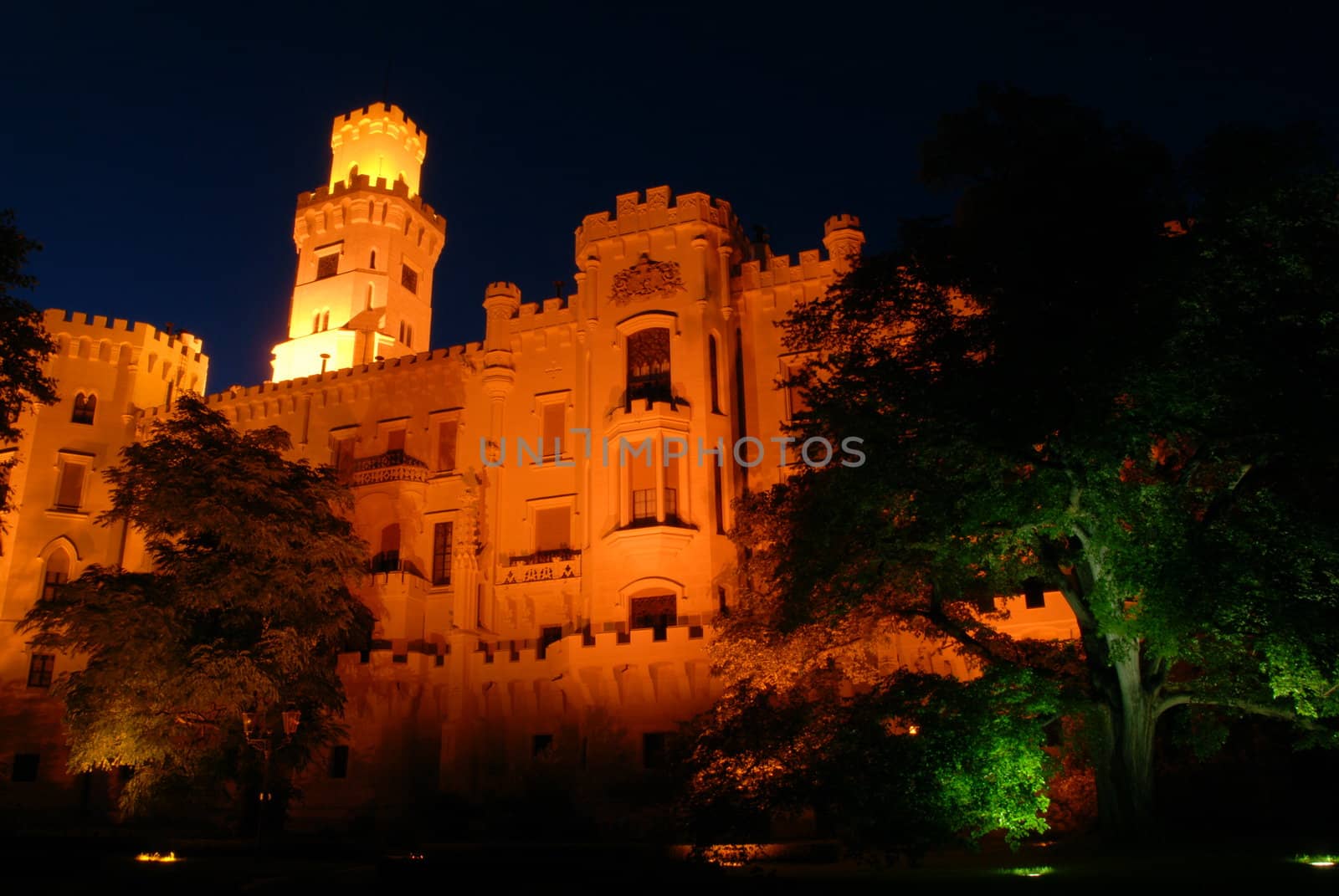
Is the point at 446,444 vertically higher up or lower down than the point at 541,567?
higher up

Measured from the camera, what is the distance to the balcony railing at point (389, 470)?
37.3 metres

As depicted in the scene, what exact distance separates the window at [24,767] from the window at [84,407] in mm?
13707

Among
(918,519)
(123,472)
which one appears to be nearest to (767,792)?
(918,519)

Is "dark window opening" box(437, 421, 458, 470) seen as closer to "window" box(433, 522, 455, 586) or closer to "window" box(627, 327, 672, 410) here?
"window" box(433, 522, 455, 586)

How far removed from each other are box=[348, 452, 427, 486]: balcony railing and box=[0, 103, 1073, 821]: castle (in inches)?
3.8

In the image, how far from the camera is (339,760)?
3238 cm

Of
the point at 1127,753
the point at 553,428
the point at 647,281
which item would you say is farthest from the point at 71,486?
the point at 1127,753

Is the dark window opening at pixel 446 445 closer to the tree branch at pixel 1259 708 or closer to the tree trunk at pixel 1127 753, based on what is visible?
the tree trunk at pixel 1127 753

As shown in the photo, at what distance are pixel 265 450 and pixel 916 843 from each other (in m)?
22.0

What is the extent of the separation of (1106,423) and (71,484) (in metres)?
41.3

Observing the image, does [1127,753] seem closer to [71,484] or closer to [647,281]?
[647,281]

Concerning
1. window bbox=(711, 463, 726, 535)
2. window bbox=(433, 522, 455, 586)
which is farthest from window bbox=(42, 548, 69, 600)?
window bbox=(711, 463, 726, 535)

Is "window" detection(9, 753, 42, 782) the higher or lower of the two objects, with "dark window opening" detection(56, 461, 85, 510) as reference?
lower

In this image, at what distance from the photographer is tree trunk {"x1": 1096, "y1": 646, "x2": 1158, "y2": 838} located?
1738cm
